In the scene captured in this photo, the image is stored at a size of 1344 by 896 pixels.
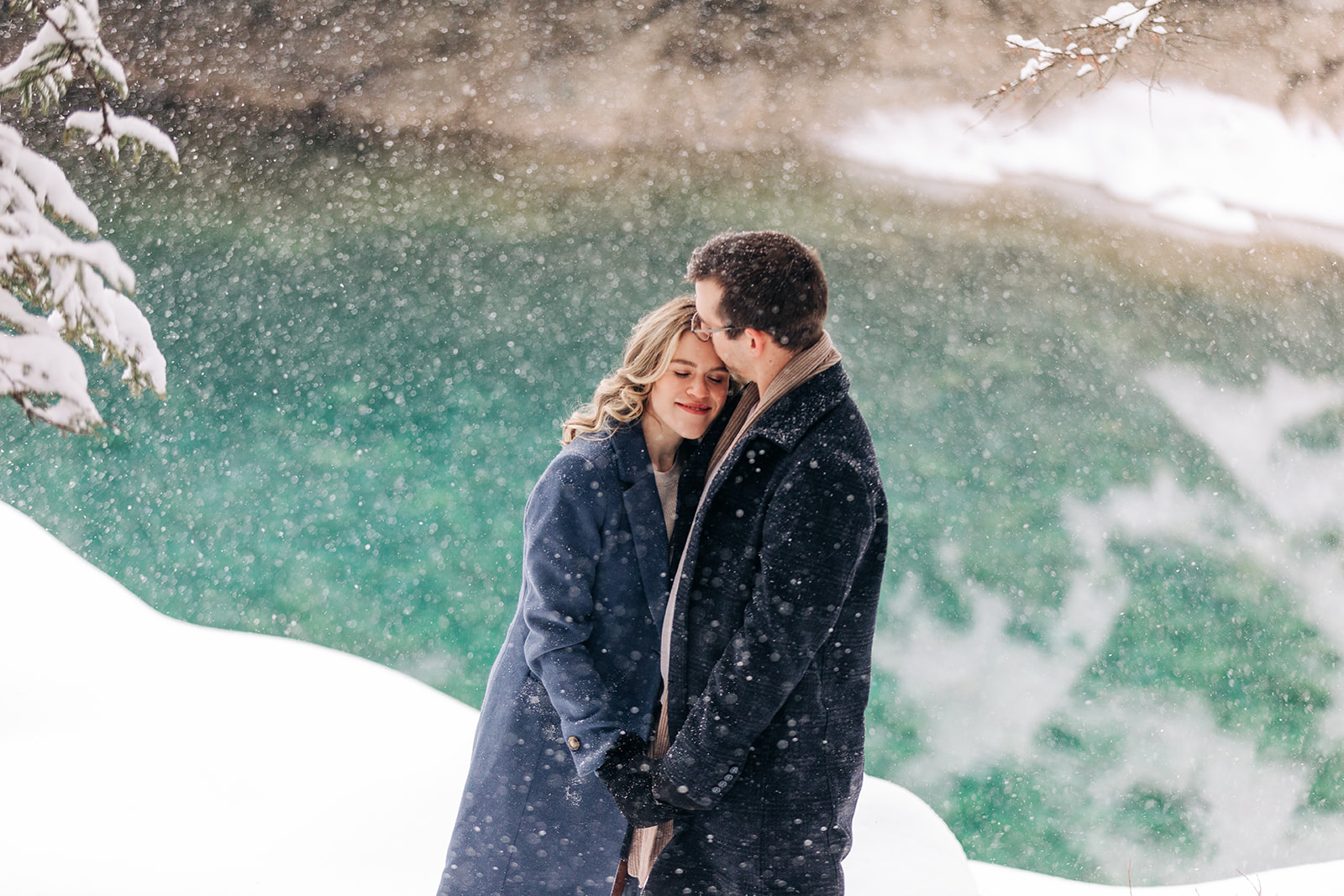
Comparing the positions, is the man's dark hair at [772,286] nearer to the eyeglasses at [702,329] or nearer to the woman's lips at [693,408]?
the eyeglasses at [702,329]

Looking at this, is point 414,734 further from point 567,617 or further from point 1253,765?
point 1253,765

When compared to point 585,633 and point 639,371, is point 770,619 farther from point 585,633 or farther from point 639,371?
point 639,371

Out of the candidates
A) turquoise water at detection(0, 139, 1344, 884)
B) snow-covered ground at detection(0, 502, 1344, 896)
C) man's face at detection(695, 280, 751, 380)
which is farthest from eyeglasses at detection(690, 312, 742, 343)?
turquoise water at detection(0, 139, 1344, 884)

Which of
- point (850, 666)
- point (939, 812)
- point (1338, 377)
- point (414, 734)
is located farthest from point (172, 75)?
point (1338, 377)

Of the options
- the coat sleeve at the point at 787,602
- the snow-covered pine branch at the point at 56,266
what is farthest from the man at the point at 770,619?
the snow-covered pine branch at the point at 56,266

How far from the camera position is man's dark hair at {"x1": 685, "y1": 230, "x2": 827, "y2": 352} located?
1378 mm

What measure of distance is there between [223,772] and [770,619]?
2.77 meters

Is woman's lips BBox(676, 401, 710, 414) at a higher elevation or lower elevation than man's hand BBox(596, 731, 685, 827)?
higher

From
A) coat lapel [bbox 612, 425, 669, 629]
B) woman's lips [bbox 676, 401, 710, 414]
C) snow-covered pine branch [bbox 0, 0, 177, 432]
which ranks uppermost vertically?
snow-covered pine branch [bbox 0, 0, 177, 432]

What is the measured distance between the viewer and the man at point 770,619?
4.26 feet

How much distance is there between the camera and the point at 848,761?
4.72 feet

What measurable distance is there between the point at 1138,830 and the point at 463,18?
5.94 metres

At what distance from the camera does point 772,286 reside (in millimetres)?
1376

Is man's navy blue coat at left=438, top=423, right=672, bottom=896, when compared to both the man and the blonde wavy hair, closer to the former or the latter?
the blonde wavy hair
